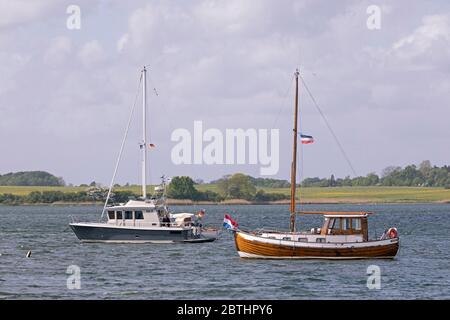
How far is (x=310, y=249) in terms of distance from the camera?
65.5 m

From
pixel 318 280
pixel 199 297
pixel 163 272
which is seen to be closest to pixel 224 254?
pixel 163 272

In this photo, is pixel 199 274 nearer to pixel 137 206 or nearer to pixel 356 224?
pixel 356 224

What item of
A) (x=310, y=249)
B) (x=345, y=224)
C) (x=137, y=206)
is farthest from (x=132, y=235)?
(x=345, y=224)

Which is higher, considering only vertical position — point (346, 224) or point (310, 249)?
point (346, 224)

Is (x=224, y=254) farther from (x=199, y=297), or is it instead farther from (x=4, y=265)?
(x=199, y=297)

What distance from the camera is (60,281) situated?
56.0m

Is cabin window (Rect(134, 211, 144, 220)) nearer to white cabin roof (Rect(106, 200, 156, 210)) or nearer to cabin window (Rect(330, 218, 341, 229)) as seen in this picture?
white cabin roof (Rect(106, 200, 156, 210))

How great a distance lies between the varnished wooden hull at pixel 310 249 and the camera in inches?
2576

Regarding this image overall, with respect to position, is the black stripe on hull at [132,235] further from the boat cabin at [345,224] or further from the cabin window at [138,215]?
the boat cabin at [345,224]

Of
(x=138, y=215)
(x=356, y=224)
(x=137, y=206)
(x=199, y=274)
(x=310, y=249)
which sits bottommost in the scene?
(x=199, y=274)

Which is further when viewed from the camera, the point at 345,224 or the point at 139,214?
the point at 139,214

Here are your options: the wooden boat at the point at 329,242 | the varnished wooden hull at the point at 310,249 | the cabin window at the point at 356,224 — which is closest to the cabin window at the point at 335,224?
the wooden boat at the point at 329,242

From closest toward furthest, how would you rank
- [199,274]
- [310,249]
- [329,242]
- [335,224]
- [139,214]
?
[199,274]
[335,224]
[310,249]
[329,242]
[139,214]
